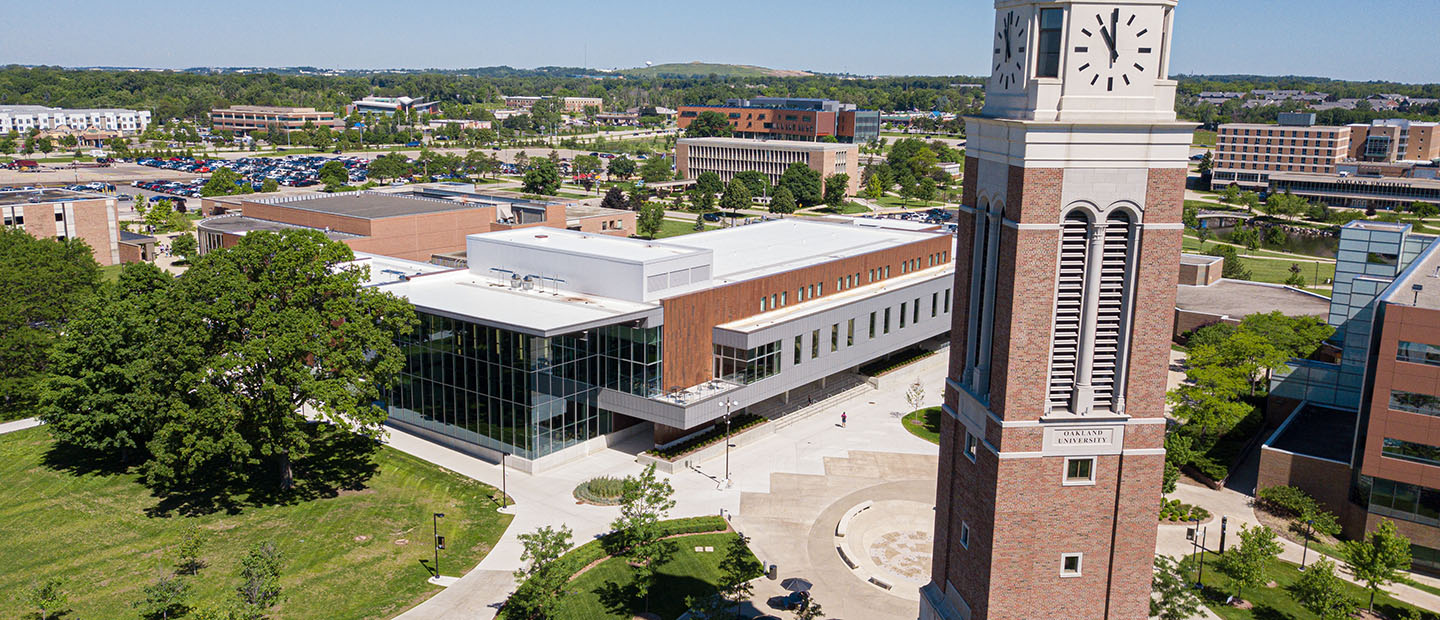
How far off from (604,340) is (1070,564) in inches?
1369

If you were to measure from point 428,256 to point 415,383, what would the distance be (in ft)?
131

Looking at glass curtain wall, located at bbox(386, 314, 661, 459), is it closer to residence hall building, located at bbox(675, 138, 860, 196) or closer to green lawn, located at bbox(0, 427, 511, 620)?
green lawn, located at bbox(0, 427, 511, 620)

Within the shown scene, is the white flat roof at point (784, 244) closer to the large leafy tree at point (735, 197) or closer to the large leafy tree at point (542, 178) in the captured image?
the large leafy tree at point (735, 197)

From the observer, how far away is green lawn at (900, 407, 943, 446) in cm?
5957

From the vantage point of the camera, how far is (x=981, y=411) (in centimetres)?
2286

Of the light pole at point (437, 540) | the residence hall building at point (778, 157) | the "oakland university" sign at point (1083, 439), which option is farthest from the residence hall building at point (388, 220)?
the residence hall building at point (778, 157)

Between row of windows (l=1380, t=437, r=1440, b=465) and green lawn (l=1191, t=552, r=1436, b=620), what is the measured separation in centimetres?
562

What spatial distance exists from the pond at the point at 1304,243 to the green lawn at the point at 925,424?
101 metres

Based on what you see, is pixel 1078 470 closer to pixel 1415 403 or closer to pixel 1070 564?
pixel 1070 564

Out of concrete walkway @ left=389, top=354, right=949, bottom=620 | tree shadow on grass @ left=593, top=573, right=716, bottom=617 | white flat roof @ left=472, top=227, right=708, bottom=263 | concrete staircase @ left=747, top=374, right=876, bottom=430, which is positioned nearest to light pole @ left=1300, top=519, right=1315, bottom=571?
concrete walkway @ left=389, top=354, right=949, bottom=620

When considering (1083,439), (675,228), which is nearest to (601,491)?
(1083,439)

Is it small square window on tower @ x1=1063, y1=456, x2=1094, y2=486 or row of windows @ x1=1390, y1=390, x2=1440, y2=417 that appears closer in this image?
small square window on tower @ x1=1063, y1=456, x2=1094, y2=486

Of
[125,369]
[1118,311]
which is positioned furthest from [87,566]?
[1118,311]

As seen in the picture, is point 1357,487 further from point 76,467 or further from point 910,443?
point 76,467
